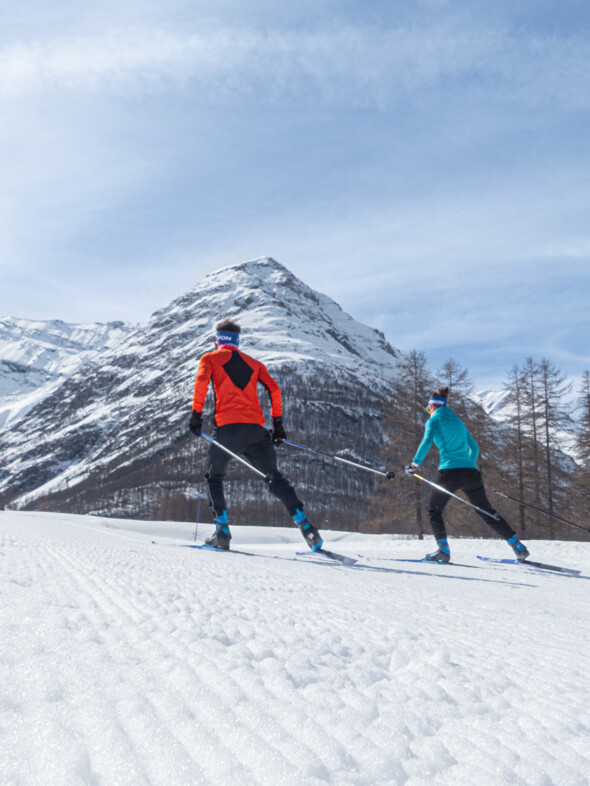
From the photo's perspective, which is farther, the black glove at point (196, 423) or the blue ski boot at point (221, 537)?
the black glove at point (196, 423)

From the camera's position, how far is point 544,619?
2186 mm

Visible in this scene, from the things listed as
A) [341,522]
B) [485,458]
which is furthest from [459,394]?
[341,522]

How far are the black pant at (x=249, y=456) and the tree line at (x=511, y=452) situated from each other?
50.9ft

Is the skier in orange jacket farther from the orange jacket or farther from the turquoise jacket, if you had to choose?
the turquoise jacket

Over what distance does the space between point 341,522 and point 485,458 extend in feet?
147

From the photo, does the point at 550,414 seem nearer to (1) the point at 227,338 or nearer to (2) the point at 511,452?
(2) the point at 511,452

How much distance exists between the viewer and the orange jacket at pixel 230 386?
498 centimetres

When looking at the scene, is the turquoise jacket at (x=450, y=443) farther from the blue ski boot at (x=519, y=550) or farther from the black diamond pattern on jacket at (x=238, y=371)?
the black diamond pattern on jacket at (x=238, y=371)

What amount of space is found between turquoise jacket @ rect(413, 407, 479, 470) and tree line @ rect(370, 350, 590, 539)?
13836 mm

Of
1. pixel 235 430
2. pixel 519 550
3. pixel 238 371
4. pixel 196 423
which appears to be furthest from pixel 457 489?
pixel 196 423

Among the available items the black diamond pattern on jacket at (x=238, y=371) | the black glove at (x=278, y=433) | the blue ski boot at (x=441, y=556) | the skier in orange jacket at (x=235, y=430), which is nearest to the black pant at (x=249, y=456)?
the skier in orange jacket at (x=235, y=430)

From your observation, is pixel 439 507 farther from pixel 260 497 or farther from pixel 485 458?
pixel 260 497

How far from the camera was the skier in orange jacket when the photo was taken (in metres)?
4.88

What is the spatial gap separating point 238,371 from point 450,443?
2773 mm
